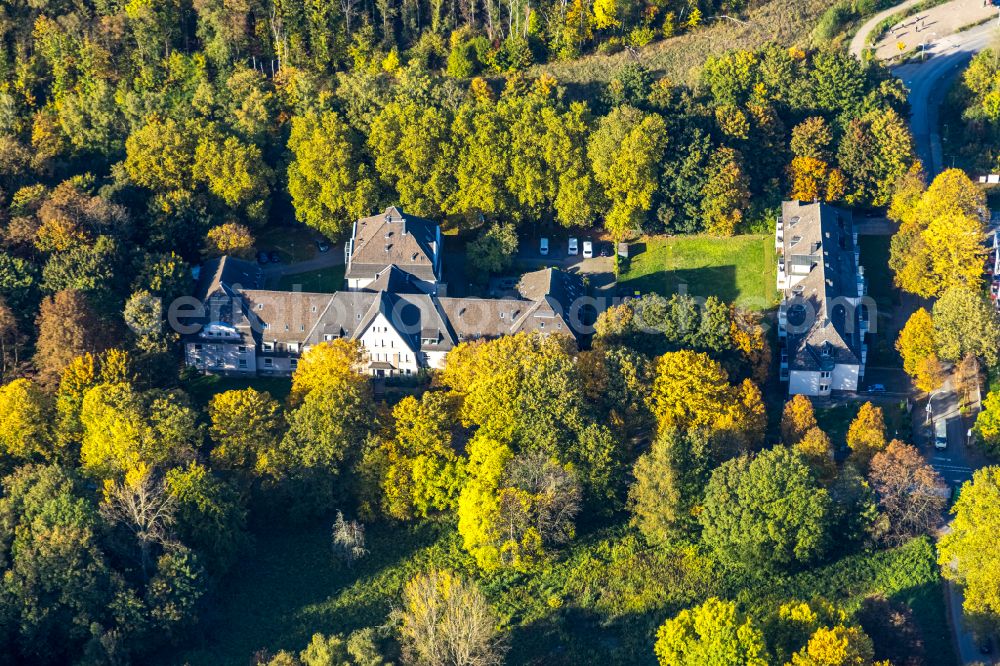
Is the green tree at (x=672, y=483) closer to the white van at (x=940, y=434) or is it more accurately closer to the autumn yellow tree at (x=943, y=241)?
the white van at (x=940, y=434)

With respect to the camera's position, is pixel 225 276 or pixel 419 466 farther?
pixel 225 276

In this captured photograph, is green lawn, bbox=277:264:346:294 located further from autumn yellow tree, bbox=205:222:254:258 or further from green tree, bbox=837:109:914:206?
green tree, bbox=837:109:914:206

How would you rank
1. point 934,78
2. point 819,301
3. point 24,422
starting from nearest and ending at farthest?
point 24,422 → point 819,301 → point 934,78

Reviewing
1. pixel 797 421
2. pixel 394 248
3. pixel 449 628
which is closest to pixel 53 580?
pixel 449 628

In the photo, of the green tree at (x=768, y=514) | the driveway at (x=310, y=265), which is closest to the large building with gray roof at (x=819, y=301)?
the green tree at (x=768, y=514)

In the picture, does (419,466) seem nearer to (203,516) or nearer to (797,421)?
(203,516)

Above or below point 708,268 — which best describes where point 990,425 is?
below

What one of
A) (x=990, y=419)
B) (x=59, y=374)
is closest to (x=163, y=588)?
(x=59, y=374)
